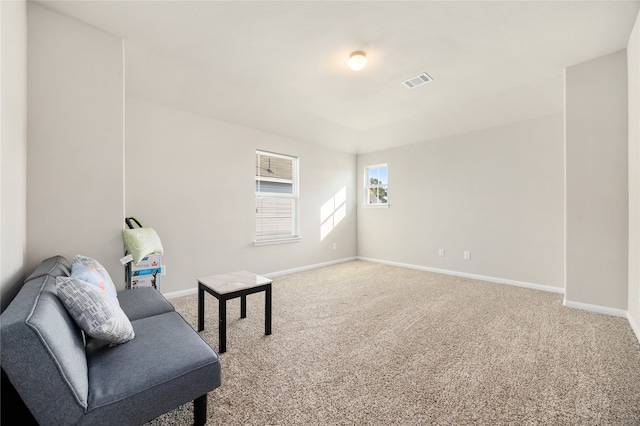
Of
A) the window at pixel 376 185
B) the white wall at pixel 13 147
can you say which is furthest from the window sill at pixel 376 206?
the white wall at pixel 13 147

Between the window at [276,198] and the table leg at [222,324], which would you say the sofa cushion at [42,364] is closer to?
the table leg at [222,324]

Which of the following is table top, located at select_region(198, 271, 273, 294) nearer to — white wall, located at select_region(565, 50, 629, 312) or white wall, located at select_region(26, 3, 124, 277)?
white wall, located at select_region(26, 3, 124, 277)

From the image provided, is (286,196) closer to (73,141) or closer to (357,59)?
(357,59)

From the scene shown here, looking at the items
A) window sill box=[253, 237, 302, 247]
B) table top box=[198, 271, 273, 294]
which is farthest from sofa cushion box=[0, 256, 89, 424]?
window sill box=[253, 237, 302, 247]

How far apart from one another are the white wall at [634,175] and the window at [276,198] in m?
4.07

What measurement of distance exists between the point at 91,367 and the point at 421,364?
1.95 m

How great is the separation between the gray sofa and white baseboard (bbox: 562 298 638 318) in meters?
3.75

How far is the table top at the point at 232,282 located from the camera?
7.17ft

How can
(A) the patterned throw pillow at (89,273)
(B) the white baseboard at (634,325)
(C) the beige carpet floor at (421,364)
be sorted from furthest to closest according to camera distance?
1. (B) the white baseboard at (634,325)
2. (A) the patterned throw pillow at (89,273)
3. (C) the beige carpet floor at (421,364)

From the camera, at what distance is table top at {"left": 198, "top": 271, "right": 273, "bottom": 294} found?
2.19 meters

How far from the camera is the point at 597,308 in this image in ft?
9.41

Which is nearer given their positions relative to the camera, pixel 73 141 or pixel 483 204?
A: pixel 73 141

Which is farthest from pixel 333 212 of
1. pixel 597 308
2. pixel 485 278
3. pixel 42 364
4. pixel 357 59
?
pixel 42 364

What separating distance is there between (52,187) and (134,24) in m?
1.54
